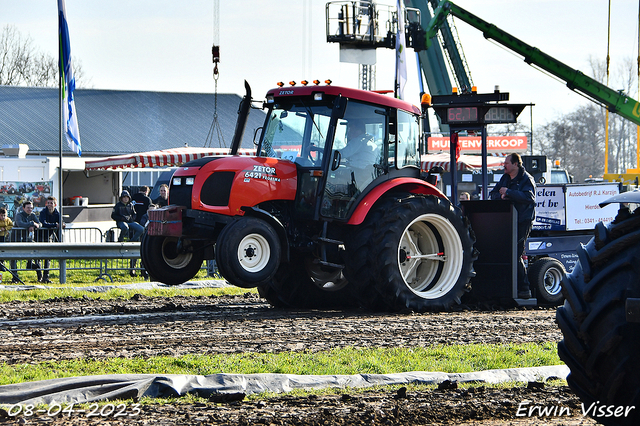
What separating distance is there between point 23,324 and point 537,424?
5.84 meters

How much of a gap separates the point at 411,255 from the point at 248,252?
2419 mm

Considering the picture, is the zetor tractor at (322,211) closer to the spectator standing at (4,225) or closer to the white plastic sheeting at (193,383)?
the white plastic sheeting at (193,383)

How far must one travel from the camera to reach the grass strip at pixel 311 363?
5.75 metres

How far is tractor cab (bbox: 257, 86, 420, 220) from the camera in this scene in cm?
929

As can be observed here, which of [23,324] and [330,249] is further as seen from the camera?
[330,249]

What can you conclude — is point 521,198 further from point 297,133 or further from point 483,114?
point 297,133

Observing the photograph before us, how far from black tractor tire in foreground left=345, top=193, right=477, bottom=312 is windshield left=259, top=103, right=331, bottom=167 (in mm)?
1061

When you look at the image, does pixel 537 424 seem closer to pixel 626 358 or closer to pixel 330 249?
pixel 626 358

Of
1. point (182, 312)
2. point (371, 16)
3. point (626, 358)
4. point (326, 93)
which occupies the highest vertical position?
point (371, 16)

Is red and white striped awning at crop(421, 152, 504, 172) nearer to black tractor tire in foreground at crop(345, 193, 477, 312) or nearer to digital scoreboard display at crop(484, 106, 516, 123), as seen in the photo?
digital scoreboard display at crop(484, 106, 516, 123)

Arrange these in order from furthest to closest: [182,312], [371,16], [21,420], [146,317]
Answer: [371,16] < [182,312] < [146,317] < [21,420]

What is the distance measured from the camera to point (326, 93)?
9.36 metres

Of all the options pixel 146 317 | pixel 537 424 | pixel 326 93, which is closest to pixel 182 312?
pixel 146 317

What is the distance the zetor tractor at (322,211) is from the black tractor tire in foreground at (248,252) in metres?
0.01
